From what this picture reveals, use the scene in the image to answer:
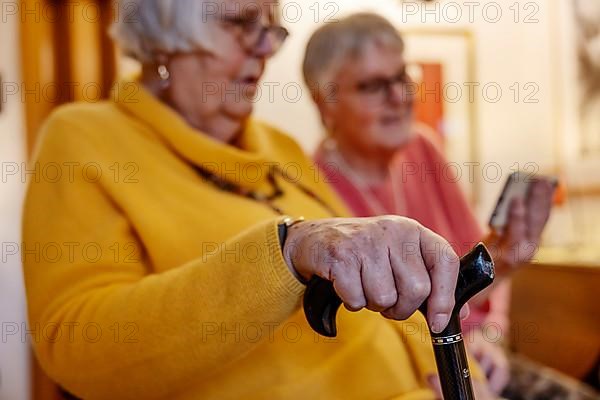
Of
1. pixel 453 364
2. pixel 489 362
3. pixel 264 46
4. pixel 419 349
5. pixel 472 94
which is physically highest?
pixel 264 46

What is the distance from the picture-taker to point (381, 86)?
116 cm

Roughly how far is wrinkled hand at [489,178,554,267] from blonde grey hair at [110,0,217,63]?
0.46m

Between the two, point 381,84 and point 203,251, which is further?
point 381,84

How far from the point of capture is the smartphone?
91cm

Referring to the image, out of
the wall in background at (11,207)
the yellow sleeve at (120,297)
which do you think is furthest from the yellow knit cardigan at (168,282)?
the wall in background at (11,207)

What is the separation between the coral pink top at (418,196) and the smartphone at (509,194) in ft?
0.62

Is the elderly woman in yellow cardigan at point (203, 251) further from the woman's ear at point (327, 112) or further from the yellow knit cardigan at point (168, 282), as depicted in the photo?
the woman's ear at point (327, 112)

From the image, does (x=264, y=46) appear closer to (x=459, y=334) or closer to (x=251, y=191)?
(x=251, y=191)

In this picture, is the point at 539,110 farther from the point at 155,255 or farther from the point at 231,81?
the point at 155,255

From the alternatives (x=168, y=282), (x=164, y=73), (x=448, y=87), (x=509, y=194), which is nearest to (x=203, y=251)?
(x=168, y=282)

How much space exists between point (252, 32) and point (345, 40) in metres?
0.31

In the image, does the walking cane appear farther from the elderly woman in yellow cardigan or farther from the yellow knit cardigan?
the yellow knit cardigan

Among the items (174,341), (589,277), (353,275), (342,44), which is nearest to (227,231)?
(174,341)

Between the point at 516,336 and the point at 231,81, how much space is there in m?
1.17
